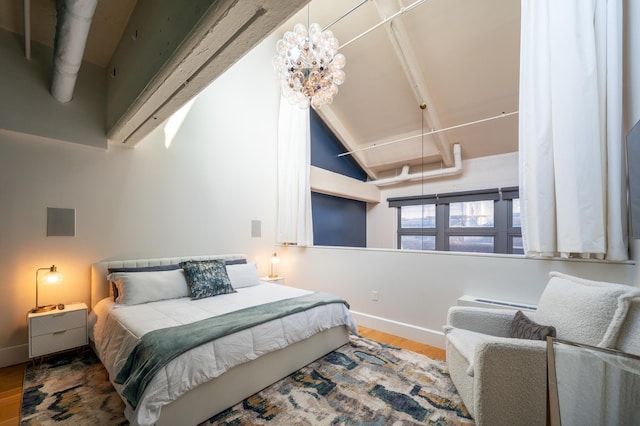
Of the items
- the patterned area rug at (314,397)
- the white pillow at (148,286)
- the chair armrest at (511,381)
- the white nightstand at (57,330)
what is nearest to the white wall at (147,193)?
the white nightstand at (57,330)

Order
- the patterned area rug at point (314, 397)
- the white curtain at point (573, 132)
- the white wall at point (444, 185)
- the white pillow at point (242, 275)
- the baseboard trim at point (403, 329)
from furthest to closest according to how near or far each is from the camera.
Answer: the white wall at point (444, 185)
the white pillow at point (242, 275)
the baseboard trim at point (403, 329)
the white curtain at point (573, 132)
the patterned area rug at point (314, 397)

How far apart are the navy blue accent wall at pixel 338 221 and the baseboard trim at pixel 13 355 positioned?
3.93 meters

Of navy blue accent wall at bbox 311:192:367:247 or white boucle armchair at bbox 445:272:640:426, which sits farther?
navy blue accent wall at bbox 311:192:367:247

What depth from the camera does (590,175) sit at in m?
2.04

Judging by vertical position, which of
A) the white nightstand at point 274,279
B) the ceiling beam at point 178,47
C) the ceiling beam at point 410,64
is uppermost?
the ceiling beam at point 410,64

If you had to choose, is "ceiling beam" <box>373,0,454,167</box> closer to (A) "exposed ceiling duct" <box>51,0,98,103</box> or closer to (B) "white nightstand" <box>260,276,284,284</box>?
(A) "exposed ceiling duct" <box>51,0,98,103</box>

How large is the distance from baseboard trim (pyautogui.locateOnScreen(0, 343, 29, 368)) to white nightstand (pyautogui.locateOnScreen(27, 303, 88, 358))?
0.37m

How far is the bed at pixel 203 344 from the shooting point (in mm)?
1638

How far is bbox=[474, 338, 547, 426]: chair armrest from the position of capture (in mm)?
1494

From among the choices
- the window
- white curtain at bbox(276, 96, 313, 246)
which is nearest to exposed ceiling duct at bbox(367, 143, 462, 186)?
the window

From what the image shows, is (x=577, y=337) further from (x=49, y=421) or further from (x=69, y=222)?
(x=69, y=222)

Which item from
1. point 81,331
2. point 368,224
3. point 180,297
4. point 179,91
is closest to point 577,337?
point 179,91

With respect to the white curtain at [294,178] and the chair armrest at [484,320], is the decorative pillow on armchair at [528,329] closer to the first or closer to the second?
the chair armrest at [484,320]

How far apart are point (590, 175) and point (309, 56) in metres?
2.60
